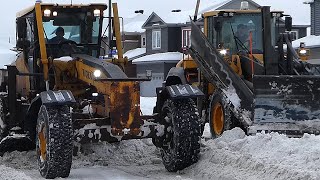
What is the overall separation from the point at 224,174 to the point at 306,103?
123 inches

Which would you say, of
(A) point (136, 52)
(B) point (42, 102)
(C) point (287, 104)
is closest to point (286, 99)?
(C) point (287, 104)

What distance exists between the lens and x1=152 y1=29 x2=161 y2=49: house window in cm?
4206

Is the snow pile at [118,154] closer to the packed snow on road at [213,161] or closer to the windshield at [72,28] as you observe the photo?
the packed snow on road at [213,161]

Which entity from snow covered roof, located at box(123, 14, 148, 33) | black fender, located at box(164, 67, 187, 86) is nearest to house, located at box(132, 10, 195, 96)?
snow covered roof, located at box(123, 14, 148, 33)

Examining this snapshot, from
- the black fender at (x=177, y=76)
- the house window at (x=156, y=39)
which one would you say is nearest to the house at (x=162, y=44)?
Result: the house window at (x=156, y=39)

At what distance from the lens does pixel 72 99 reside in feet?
28.2

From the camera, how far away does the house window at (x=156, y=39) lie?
42062mm

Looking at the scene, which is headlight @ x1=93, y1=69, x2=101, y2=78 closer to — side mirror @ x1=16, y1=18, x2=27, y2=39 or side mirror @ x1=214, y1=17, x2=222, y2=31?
side mirror @ x1=16, y1=18, x2=27, y2=39

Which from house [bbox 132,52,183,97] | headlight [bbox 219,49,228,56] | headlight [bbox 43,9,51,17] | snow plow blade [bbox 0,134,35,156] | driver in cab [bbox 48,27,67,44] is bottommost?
house [bbox 132,52,183,97]

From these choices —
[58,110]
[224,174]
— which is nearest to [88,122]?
[58,110]

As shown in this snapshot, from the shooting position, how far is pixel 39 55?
34.4 feet

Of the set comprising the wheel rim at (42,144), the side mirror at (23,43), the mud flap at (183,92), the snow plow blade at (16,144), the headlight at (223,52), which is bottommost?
the snow plow blade at (16,144)

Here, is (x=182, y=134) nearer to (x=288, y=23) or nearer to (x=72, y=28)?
(x=72, y=28)

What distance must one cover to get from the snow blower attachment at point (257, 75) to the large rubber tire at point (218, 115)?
5cm
